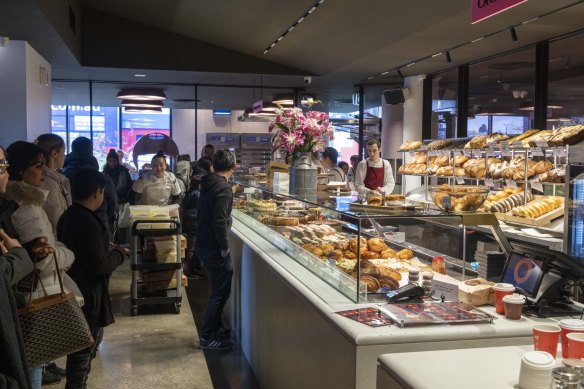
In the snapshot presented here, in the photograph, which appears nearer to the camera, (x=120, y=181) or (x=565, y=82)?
(x=565, y=82)

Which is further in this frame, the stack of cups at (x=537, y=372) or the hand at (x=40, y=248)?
the hand at (x=40, y=248)

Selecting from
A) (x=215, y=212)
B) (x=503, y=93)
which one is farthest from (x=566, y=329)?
(x=503, y=93)

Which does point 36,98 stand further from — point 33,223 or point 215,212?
point 33,223

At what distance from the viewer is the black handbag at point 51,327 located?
242 cm

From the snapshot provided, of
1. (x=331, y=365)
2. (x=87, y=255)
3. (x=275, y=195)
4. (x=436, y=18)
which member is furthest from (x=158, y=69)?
(x=331, y=365)

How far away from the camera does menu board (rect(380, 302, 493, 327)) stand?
88.8 inches

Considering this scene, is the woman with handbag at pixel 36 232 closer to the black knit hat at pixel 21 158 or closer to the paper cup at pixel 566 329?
the black knit hat at pixel 21 158

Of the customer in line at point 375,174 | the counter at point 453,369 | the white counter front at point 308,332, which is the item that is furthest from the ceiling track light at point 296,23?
the counter at point 453,369

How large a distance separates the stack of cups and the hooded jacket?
130 inches

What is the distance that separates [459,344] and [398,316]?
0.80 feet

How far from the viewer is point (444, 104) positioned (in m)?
10.5

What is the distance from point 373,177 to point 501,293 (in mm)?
5110

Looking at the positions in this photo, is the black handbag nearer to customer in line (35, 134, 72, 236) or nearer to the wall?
customer in line (35, 134, 72, 236)

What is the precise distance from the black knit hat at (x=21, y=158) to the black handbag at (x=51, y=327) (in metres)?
0.67
